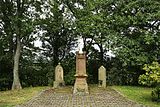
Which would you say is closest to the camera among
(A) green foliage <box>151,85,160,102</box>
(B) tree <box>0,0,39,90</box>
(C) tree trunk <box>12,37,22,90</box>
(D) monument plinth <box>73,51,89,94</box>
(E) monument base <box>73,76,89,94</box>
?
(A) green foliage <box>151,85,160,102</box>

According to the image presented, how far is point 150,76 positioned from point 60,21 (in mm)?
15780

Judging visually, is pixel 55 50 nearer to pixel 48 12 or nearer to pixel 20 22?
pixel 48 12

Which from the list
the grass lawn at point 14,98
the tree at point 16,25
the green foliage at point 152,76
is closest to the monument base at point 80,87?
the grass lawn at point 14,98

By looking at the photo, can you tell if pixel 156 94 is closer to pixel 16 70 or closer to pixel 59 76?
pixel 59 76

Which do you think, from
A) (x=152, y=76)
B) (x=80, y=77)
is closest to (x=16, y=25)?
(x=80, y=77)

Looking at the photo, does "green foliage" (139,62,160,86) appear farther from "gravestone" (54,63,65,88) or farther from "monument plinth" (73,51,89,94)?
"gravestone" (54,63,65,88)

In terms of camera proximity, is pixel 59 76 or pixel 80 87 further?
pixel 59 76

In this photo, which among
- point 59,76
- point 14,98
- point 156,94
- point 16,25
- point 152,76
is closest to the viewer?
point 152,76

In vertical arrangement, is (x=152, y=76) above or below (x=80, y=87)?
above

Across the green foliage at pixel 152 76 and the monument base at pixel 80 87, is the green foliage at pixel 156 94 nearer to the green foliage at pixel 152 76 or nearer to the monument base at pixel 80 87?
the green foliage at pixel 152 76

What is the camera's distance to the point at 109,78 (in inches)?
1238

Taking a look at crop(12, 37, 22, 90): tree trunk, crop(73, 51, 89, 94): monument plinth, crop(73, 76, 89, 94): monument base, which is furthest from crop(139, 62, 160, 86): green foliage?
crop(12, 37, 22, 90): tree trunk

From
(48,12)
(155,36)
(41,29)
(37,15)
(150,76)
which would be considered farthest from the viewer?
(41,29)

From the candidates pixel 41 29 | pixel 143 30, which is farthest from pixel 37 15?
pixel 143 30
